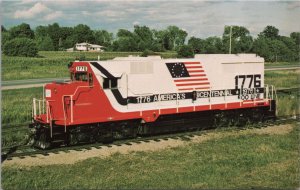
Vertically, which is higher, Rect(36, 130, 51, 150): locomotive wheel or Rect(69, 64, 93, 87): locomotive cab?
Rect(69, 64, 93, 87): locomotive cab

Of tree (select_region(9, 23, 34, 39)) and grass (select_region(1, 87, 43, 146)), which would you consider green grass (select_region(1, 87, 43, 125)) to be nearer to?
grass (select_region(1, 87, 43, 146))

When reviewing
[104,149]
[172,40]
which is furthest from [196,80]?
[172,40]

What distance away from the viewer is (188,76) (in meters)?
16.8

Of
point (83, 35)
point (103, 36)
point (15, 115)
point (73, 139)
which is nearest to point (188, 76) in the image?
point (73, 139)

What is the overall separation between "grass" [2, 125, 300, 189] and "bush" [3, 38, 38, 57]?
45531 mm

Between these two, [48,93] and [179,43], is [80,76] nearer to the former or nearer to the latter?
[48,93]

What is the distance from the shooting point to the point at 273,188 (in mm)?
9633

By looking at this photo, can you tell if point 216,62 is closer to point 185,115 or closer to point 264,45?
point 185,115

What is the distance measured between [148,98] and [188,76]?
2.16 metres

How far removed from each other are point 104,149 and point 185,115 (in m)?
4.36

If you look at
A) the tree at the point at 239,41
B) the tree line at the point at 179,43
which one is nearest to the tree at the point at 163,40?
the tree line at the point at 179,43

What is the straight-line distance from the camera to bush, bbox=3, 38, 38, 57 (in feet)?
177

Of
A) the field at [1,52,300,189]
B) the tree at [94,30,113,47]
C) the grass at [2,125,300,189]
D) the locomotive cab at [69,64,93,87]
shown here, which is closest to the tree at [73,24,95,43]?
the tree at [94,30,113,47]

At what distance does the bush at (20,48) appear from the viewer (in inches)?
2129
